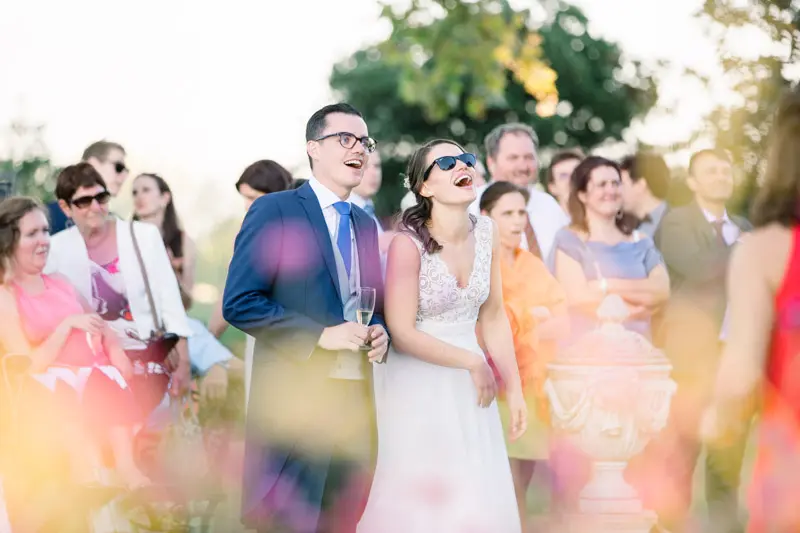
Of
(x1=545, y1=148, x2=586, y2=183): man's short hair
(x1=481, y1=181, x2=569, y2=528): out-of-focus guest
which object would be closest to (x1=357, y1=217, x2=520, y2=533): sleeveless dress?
(x1=481, y1=181, x2=569, y2=528): out-of-focus guest

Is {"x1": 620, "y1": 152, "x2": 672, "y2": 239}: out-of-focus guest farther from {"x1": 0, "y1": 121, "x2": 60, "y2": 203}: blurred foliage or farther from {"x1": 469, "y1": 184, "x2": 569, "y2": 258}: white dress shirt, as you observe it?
{"x1": 0, "y1": 121, "x2": 60, "y2": 203}: blurred foliage

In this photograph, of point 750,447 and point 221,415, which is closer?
point 221,415

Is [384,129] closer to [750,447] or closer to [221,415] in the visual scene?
[750,447]

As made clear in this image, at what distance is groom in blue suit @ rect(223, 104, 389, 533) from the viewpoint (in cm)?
432

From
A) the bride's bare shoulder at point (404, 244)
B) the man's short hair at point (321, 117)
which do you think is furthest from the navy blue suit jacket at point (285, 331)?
the bride's bare shoulder at point (404, 244)

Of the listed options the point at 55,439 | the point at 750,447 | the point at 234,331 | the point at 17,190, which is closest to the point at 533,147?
the point at 55,439

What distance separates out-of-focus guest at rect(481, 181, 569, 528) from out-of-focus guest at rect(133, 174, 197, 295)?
95.3 inches

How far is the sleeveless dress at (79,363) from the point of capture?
19.9 ft

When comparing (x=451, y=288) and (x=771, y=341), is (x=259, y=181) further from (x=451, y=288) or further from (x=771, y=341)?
(x=771, y=341)

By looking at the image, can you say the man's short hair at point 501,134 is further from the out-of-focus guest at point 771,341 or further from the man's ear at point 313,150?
the out-of-focus guest at point 771,341

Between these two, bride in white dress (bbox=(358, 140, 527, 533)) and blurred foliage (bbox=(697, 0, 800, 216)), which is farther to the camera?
blurred foliage (bbox=(697, 0, 800, 216))

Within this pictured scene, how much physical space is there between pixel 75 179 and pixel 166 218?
1.56m

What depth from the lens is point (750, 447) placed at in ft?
34.7

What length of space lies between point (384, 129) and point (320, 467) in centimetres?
3462
